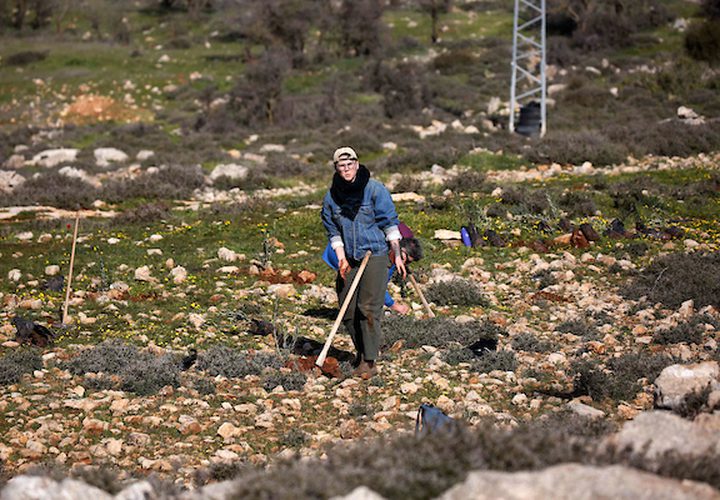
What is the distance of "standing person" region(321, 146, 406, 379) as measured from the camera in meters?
7.04

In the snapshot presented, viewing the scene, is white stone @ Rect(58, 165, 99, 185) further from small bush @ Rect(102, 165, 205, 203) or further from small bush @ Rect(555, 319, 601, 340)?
small bush @ Rect(555, 319, 601, 340)

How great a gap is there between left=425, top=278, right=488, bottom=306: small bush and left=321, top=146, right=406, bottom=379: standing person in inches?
95.8

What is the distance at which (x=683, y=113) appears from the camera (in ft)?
75.8

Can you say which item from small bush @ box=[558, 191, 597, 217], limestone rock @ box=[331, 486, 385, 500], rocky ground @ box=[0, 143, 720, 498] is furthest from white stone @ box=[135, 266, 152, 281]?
limestone rock @ box=[331, 486, 385, 500]

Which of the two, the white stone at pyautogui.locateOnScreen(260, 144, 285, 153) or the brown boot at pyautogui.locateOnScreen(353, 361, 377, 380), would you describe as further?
the white stone at pyautogui.locateOnScreen(260, 144, 285, 153)

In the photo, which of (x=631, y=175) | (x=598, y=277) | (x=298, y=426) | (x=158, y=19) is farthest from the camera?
(x=158, y=19)

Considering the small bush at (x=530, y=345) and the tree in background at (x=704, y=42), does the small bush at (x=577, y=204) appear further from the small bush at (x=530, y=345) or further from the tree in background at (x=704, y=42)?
the tree in background at (x=704, y=42)

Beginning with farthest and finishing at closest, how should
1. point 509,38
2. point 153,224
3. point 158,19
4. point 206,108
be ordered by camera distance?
point 158,19, point 509,38, point 206,108, point 153,224

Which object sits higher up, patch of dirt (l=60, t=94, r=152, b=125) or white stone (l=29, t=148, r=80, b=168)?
white stone (l=29, t=148, r=80, b=168)

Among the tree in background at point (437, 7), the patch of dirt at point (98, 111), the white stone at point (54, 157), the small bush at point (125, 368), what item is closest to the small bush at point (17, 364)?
the small bush at point (125, 368)

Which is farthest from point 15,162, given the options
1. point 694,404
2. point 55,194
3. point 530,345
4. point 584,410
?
point 694,404

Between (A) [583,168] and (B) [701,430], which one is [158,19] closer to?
(A) [583,168]

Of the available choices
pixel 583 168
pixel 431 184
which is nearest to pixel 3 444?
pixel 431 184

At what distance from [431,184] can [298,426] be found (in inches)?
434
